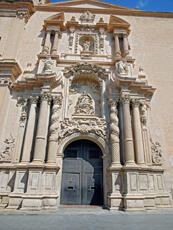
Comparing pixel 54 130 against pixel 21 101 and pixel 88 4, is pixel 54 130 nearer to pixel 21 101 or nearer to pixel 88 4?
pixel 21 101

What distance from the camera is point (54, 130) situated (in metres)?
8.65

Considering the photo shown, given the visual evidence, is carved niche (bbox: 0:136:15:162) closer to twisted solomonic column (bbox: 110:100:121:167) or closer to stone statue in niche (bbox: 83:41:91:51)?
twisted solomonic column (bbox: 110:100:121:167)

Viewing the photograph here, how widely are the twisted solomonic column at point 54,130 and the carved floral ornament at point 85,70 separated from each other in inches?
77.6

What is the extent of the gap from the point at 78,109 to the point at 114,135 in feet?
8.46

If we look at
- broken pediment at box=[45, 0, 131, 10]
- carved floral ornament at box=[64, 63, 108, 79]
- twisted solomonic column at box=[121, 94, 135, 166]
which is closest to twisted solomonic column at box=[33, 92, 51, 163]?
carved floral ornament at box=[64, 63, 108, 79]

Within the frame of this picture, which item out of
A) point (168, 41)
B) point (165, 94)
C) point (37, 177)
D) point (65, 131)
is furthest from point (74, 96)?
point (168, 41)

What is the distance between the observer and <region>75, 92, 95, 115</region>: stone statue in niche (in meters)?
9.71

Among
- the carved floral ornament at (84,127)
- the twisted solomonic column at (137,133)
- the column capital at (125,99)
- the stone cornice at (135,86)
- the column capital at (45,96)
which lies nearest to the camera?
the twisted solomonic column at (137,133)

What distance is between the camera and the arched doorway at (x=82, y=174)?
27.5 feet

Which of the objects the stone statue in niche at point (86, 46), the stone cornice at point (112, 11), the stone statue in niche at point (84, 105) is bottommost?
the stone statue in niche at point (84, 105)

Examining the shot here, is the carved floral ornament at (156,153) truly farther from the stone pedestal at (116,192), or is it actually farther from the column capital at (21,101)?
the column capital at (21,101)

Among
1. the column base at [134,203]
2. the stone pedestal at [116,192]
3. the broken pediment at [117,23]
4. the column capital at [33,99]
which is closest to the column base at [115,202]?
the stone pedestal at [116,192]

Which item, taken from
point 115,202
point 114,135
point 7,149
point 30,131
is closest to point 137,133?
point 114,135

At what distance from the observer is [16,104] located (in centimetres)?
979
